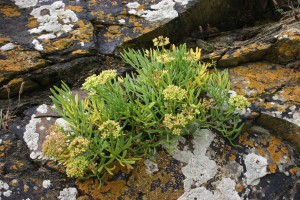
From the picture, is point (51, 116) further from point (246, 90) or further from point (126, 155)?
point (246, 90)

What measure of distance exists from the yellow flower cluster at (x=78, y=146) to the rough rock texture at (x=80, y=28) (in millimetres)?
1163

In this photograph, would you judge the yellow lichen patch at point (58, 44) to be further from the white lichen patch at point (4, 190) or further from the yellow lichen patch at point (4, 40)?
the white lichen patch at point (4, 190)

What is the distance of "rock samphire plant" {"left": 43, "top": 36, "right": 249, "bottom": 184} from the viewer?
2908 mm

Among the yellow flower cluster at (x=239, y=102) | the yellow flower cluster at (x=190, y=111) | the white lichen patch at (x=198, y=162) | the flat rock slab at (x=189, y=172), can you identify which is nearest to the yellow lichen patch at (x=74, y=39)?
the flat rock slab at (x=189, y=172)

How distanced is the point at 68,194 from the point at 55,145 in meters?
0.41

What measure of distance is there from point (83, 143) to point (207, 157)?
1.11 metres

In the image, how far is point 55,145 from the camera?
2.95m

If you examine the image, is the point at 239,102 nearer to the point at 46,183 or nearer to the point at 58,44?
the point at 46,183

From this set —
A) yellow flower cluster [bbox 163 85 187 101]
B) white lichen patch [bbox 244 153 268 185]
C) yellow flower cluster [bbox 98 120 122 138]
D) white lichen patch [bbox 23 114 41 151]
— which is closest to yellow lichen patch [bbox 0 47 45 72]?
white lichen patch [bbox 23 114 41 151]

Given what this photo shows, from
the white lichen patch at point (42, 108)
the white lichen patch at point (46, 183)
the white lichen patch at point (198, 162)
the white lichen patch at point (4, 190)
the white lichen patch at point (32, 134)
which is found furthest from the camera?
the white lichen patch at point (42, 108)

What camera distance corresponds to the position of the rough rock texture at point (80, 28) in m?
3.77

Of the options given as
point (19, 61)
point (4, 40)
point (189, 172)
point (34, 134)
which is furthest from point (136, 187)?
point (4, 40)

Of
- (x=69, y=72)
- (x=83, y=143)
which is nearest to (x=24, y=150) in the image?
(x=83, y=143)

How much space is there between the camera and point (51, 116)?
3.50 m
